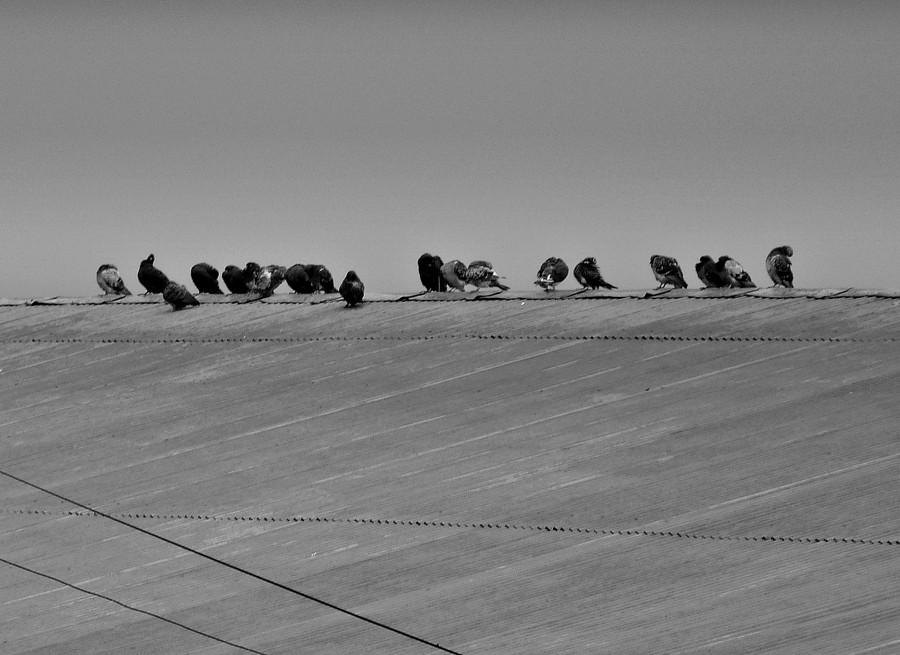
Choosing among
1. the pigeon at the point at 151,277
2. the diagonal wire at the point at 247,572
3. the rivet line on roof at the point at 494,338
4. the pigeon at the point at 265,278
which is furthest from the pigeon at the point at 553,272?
the diagonal wire at the point at 247,572

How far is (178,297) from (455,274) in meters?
3.50

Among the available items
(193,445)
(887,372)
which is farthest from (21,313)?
(887,372)

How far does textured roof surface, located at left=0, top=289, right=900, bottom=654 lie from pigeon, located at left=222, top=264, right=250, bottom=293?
12.2ft

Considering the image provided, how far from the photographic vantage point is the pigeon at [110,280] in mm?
18286

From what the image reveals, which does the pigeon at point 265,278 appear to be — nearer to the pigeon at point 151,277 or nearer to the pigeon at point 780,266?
the pigeon at point 151,277

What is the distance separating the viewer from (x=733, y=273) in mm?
13711

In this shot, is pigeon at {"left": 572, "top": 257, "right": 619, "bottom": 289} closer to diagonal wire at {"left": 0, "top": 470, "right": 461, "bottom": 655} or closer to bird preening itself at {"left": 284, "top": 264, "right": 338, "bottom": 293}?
bird preening itself at {"left": 284, "top": 264, "right": 338, "bottom": 293}

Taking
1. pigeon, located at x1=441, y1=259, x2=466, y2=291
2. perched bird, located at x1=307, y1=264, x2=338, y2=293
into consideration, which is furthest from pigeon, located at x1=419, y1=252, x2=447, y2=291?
perched bird, located at x1=307, y1=264, x2=338, y2=293

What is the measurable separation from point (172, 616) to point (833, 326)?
638 centimetres

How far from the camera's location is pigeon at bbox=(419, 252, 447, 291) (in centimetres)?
1527

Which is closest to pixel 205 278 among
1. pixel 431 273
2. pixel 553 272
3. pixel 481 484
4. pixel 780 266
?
pixel 431 273

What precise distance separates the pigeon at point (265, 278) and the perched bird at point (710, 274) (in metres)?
5.33

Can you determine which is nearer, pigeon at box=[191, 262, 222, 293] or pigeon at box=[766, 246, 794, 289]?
pigeon at box=[766, 246, 794, 289]

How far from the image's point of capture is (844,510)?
731 centimetres
